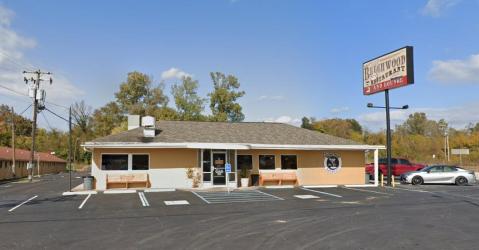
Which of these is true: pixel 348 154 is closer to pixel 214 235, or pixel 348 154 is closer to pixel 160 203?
pixel 160 203

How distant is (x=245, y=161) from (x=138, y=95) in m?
52.1

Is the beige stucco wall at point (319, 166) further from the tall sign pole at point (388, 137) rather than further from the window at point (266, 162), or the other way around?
the tall sign pole at point (388, 137)

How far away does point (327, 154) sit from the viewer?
2798 cm

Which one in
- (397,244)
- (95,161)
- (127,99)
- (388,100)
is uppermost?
(127,99)

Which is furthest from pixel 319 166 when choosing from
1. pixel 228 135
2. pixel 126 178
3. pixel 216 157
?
pixel 126 178

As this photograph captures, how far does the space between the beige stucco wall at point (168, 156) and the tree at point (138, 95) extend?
4884 centimetres

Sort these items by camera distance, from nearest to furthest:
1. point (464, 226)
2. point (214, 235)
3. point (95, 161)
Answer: point (214, 235) < point (464, 226) < point (95, 161)

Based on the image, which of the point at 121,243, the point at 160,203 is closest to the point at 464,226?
the point at 121,243

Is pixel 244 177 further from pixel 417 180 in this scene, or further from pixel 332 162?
pixel 417 180

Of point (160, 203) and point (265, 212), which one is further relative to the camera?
point (160, 203)

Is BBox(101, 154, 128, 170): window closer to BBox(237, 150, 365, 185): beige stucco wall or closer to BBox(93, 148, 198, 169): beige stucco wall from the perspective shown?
BBox(93, 148, 198, 169): beige stucco wall

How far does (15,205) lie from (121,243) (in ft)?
33.4

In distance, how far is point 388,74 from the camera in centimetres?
2833

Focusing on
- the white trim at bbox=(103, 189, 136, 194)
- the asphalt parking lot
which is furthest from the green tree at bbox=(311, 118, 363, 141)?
the asphalt parking lot
